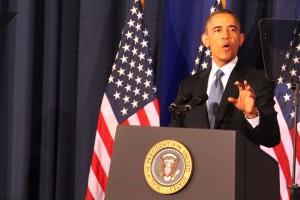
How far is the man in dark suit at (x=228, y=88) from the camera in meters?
2.73

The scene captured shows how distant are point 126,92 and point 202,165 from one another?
8.00ft

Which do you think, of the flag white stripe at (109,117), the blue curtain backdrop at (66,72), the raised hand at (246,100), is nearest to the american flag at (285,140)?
the blue curtain backdrop at (66,72)

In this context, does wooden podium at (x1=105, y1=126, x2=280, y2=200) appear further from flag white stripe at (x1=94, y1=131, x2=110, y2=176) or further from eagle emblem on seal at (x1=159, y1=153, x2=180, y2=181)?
flag white stripe at (x1=94, y1=131, x2=110, y2=176)

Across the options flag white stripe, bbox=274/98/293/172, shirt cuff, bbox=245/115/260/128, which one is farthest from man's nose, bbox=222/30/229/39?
shirt cuff, bbox=245/115/260/128

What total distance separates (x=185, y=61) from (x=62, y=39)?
1.01 metres

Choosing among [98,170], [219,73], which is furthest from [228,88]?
[98,170]

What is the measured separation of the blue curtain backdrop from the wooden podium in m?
2.41

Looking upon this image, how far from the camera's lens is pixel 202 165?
171 cm

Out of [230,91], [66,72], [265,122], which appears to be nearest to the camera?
[265,122]

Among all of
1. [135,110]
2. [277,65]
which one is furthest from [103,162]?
[277,65]

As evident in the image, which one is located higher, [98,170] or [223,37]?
[223,37]

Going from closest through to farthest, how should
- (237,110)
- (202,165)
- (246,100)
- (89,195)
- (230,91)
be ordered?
1. (202,165)
2. (246,100)
3. (237,110)
4. (230,91)
5. (89,195)

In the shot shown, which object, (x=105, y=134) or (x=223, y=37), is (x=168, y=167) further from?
(x=105, y=134)

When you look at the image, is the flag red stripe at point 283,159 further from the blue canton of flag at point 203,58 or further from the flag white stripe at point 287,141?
the blue canton of flag at point 203,58
